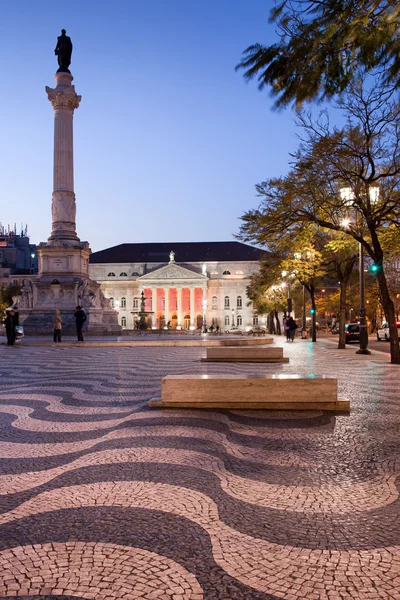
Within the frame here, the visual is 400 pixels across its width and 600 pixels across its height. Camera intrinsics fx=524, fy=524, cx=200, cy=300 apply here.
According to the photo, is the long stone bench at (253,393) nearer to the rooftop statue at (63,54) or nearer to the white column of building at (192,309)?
the rooftop statue at (63,54)

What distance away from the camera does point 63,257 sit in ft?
134

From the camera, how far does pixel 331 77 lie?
561cm

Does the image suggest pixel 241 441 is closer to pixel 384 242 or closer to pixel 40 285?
pixel 384 242

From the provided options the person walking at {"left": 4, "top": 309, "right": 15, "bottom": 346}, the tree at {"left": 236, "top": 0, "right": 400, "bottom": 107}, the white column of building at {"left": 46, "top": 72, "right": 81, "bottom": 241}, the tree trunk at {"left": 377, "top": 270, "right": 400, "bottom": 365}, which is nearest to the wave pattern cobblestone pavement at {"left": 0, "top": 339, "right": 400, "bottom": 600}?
the tree at {"left": 236, "top": 0, "right": 400, "bottom": 107}

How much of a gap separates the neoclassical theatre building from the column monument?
67281 mm

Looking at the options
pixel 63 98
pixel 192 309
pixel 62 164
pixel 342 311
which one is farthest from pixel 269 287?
pixel 192 309

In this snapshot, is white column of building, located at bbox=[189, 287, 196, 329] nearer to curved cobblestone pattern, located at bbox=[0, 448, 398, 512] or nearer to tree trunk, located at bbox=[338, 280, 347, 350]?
tree trunk, located at bbox=[338, 280, 347, 350]

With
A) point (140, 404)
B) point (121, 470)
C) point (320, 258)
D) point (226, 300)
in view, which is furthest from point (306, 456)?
point (226, 300)

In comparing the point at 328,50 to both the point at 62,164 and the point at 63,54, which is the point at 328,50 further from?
the point at 63,54

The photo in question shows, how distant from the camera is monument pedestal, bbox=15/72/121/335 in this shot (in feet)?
132

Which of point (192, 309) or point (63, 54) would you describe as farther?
point (192, 309)

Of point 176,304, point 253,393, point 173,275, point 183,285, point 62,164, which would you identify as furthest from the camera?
point 176,304

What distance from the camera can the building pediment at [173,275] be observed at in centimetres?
11275

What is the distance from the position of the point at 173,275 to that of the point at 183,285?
3.08m
